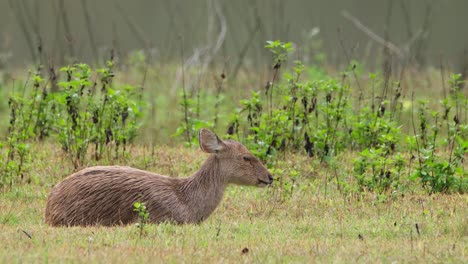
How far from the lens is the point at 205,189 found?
26.6 feet

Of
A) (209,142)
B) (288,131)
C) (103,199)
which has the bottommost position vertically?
(103,199)

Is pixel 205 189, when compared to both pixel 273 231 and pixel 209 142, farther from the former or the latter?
pixel 273 231

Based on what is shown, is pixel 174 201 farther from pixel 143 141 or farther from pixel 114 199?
pixel 143 141

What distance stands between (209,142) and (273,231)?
1.21 m

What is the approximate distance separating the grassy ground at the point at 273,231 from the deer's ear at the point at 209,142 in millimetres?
653

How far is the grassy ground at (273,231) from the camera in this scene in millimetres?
6270

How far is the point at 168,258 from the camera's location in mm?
6090

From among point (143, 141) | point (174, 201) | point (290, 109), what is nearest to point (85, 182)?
point (174, 201)

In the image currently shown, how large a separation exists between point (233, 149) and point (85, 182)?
145 cm

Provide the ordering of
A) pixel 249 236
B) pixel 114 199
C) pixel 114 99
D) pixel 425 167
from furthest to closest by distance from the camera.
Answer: pixel 114 99, pixel 425 167, pixel 114 199, pixel 249 236

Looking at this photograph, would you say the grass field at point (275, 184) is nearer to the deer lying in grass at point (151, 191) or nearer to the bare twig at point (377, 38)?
the deer lying in grass at point (151, 191)

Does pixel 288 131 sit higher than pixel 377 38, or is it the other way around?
pixel 377 38

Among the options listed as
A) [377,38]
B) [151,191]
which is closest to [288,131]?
[151,191]

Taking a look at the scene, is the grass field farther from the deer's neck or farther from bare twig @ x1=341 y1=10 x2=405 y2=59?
bare twig @ x1=341 y1=10 x2=405 y2=59
